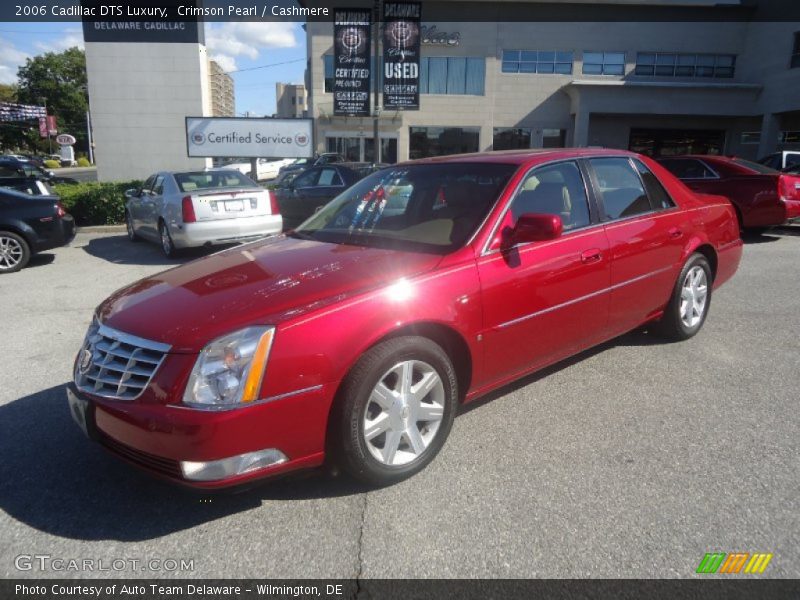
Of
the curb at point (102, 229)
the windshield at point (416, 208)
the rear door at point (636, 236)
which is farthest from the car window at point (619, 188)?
the curb at point (102, 229)

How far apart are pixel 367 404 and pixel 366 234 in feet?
4.39

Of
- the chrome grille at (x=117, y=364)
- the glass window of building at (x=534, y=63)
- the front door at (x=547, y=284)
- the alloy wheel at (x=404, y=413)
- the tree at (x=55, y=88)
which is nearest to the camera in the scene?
the chrome grille at (x=117, y=364)

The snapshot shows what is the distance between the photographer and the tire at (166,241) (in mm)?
9641

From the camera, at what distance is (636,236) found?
4.18 meters

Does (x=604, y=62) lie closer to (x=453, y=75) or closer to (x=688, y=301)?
(x=453, y=75)

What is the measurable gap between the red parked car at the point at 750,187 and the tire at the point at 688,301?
21.1ft

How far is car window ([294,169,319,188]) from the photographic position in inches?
475

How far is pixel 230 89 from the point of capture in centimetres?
12519

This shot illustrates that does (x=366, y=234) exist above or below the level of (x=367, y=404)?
above

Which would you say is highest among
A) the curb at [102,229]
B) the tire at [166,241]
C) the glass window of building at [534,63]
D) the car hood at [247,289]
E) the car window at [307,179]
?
the glass window of building at [534,63]

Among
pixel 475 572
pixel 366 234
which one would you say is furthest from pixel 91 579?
pixel 366 234

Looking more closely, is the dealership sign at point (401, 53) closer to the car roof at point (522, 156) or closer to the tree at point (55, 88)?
the car roof at point (522, 156)

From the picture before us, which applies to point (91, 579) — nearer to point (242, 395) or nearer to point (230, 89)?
point (242, 395)

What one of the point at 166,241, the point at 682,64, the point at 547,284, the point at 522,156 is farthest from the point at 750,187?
the point at 682,64
